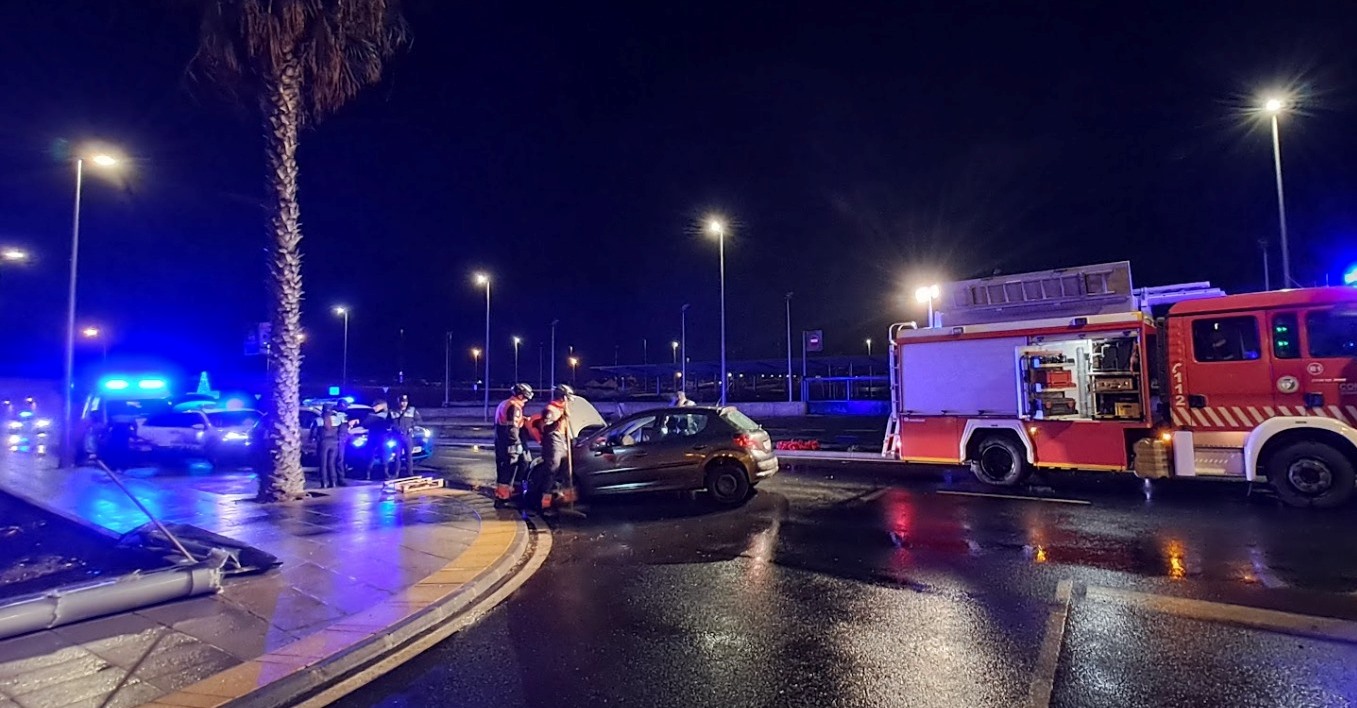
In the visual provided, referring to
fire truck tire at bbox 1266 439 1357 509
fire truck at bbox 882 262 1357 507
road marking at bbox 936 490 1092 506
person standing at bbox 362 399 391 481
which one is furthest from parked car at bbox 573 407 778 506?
fire truck tire at bbox 1266 439 1357 509

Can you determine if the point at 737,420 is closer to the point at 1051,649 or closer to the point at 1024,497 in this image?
the point at 1024,497

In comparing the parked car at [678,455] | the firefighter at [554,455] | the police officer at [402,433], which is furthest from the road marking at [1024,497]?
the police officer at [402,433]

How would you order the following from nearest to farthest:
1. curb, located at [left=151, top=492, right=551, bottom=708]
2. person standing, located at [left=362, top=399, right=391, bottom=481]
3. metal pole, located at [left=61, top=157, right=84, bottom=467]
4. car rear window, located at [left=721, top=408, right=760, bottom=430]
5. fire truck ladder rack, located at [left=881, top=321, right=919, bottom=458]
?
curb, located at [left=151, top=492, right=551, bottom=708]
car rear window, located at [left=721, top=408, right=760, bottom=430]
fire truck ladder rack, located at [left=881, top=321, right=919, bottom=458]
person standing, located at [left=362, top=399, right=391, bottom=481]
metal pole, located at [left=61, top=157, right=84, bottom=467]

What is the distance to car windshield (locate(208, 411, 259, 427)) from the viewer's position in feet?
54.3

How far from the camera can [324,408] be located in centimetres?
1227

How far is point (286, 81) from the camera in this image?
10742 mm

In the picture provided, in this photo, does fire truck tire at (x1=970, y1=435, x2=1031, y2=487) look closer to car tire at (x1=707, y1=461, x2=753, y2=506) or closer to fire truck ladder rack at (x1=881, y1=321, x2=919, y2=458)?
fire truck ladder rack at (x1=881, y1=321, x2=919, y2=458)

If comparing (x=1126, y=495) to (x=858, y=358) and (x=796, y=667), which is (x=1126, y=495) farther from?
(x=858, y=358)

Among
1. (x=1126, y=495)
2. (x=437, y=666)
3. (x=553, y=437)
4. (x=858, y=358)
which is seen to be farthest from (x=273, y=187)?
(x=858, y=358)

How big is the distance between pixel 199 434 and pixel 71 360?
3.72 metres

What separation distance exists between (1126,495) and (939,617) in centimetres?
716

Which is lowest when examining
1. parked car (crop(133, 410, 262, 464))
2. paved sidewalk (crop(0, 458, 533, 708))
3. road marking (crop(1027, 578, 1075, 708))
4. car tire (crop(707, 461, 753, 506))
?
road marking (crop(1027, 578, 1075, 708))

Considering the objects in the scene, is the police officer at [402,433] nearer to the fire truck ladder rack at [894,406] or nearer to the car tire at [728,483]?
the car tire at [728,483]

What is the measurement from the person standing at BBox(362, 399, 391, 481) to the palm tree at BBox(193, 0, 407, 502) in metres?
2.41
